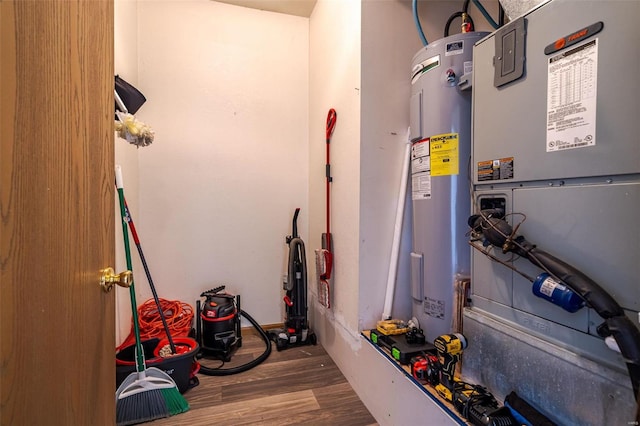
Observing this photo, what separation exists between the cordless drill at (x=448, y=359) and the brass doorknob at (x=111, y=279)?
108 cm

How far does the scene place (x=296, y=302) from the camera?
2297mm

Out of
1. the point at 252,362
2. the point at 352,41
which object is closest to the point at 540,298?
the point at 352,41

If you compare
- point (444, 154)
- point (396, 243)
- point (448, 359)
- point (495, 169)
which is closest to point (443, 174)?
point (444, 154)

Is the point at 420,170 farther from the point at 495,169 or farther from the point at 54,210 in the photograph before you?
the point at 54,210

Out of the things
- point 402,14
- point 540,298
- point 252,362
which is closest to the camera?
point 540,298

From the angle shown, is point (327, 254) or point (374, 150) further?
point (327, 254)

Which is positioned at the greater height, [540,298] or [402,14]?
[402,14]

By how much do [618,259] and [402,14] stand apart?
1614 mm

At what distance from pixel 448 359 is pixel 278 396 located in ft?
3.49

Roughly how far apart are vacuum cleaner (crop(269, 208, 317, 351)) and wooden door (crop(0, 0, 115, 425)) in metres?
1.48

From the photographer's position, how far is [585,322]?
0.76m

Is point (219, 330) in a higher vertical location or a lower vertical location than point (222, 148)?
lower

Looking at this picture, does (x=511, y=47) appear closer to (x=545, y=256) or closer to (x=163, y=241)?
(x=545, y=256)

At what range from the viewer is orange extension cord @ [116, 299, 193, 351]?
205 cm
